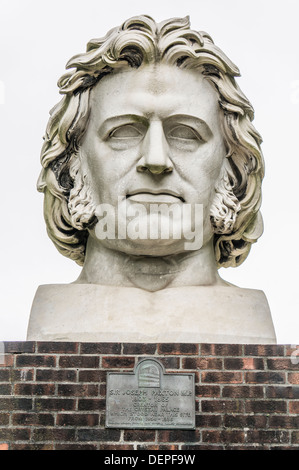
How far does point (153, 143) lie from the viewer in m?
6.86

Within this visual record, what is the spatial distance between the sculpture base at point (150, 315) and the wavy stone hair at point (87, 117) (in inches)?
22.5

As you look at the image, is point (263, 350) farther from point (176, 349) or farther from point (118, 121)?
point (118, 121)

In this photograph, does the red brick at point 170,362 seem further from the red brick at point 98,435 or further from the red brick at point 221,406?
the red brick at point 98,435

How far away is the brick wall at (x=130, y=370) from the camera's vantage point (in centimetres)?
617

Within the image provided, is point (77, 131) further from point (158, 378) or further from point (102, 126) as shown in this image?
point (158, 378)

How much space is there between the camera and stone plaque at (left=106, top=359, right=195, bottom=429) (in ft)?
20.3

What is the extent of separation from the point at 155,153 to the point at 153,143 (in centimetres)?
8

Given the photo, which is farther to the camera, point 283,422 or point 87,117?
point 87,117

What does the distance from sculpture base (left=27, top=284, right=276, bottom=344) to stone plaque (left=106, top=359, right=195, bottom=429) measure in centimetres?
28

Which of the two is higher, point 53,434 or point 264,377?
point 264,377

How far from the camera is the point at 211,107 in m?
7.15

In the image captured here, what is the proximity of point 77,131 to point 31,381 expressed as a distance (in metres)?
1.83

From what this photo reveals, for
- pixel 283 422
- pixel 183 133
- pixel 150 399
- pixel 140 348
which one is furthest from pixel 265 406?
pixel 183 133

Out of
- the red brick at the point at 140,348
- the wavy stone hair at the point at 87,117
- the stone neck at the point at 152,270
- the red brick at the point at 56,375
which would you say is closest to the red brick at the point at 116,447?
the red brick at the point at 56,375
